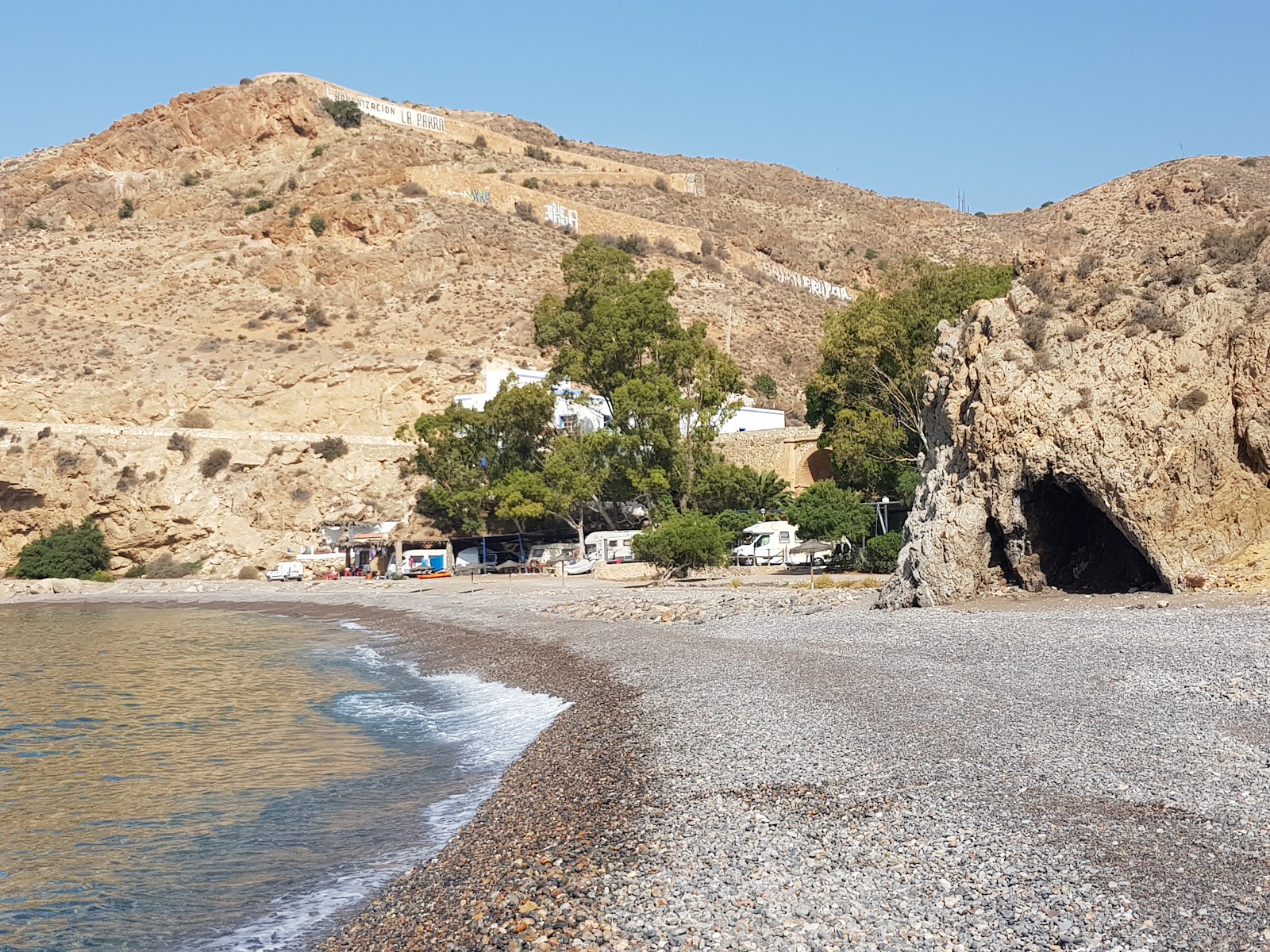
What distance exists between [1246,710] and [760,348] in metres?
59.4

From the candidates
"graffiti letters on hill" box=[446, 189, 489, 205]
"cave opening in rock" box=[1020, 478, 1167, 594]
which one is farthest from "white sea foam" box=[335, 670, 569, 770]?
"graffiti letters on hill" box=[446, 189, 489, 205]

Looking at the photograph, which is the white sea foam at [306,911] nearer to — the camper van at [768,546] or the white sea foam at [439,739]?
the white sea foam at [439,739]

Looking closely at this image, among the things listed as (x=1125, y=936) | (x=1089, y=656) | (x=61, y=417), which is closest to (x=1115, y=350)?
(x=1089, y=656)

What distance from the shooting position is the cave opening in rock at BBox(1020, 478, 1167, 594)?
734 inches

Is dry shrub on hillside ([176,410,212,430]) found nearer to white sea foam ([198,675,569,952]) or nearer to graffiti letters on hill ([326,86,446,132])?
white sea foam ([198,675,569,952])

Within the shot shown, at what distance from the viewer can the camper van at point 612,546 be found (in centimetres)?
3872

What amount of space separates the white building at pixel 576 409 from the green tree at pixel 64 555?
17429 millimetres

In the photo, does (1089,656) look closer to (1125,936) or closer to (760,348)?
(1125,936)

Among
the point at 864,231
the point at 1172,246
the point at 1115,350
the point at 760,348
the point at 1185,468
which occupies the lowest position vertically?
the point at 1185,468

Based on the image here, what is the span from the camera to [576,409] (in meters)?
46.2

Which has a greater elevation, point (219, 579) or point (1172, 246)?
point (1172, 246)

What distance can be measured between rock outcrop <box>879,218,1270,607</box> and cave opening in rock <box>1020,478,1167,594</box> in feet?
0.10

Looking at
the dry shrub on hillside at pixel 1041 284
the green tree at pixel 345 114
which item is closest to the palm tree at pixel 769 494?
the dry shrub on hillside at pixel 1041 284

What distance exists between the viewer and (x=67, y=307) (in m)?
63.7
